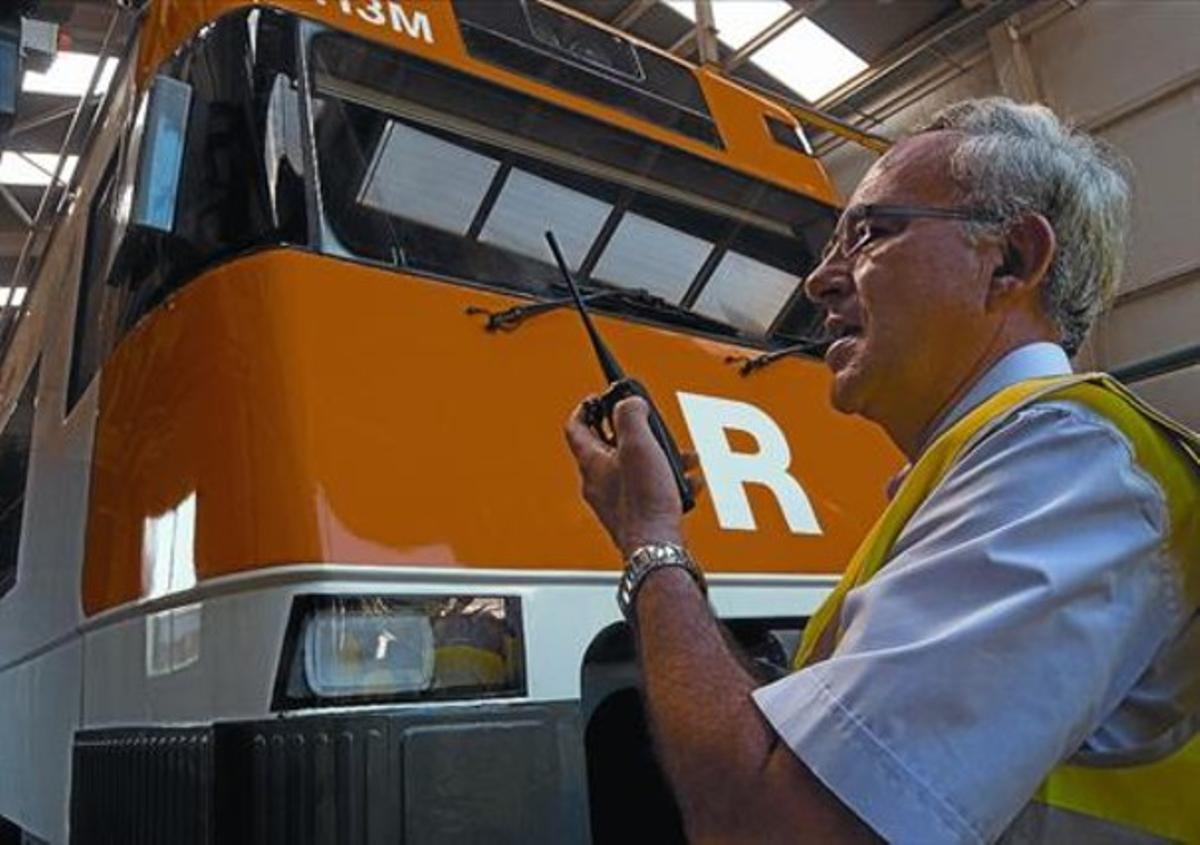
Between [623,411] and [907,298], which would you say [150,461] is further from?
[907,298]

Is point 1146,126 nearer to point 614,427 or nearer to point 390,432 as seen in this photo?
point 390,432

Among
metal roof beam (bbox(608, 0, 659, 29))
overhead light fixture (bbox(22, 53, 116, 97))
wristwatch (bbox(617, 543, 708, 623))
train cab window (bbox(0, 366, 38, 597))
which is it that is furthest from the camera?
metal roof beam (bbox(608, 0, 659, 29))

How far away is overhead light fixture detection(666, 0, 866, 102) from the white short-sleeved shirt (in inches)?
255

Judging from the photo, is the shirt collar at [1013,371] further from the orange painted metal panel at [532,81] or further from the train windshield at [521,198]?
the orange painted metal panel at [532,81]

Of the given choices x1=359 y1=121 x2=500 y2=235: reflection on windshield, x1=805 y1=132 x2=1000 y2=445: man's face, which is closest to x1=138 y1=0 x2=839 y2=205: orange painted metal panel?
x1=359 y1=121 x2=500 y2=235: reflection on windshield

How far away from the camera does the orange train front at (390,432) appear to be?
153 centimetres

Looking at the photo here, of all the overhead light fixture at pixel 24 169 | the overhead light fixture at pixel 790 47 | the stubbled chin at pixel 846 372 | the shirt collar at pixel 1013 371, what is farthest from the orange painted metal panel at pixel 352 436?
the overhead light fixture at pixel 24 169

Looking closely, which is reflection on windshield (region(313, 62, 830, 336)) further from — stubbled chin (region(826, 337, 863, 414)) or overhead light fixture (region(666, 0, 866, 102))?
overhead light fixture (region(666, 0, 866, 102))

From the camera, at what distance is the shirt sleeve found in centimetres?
79

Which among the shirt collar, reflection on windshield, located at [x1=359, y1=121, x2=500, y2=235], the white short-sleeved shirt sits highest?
reflection on windshield, located at [x1=359, y1=121, x2=500, y2=235]

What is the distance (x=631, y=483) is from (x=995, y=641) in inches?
16.6

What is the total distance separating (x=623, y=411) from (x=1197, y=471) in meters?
0.53

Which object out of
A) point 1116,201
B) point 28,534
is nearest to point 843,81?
point 28,534

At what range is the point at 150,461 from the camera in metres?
1.93
